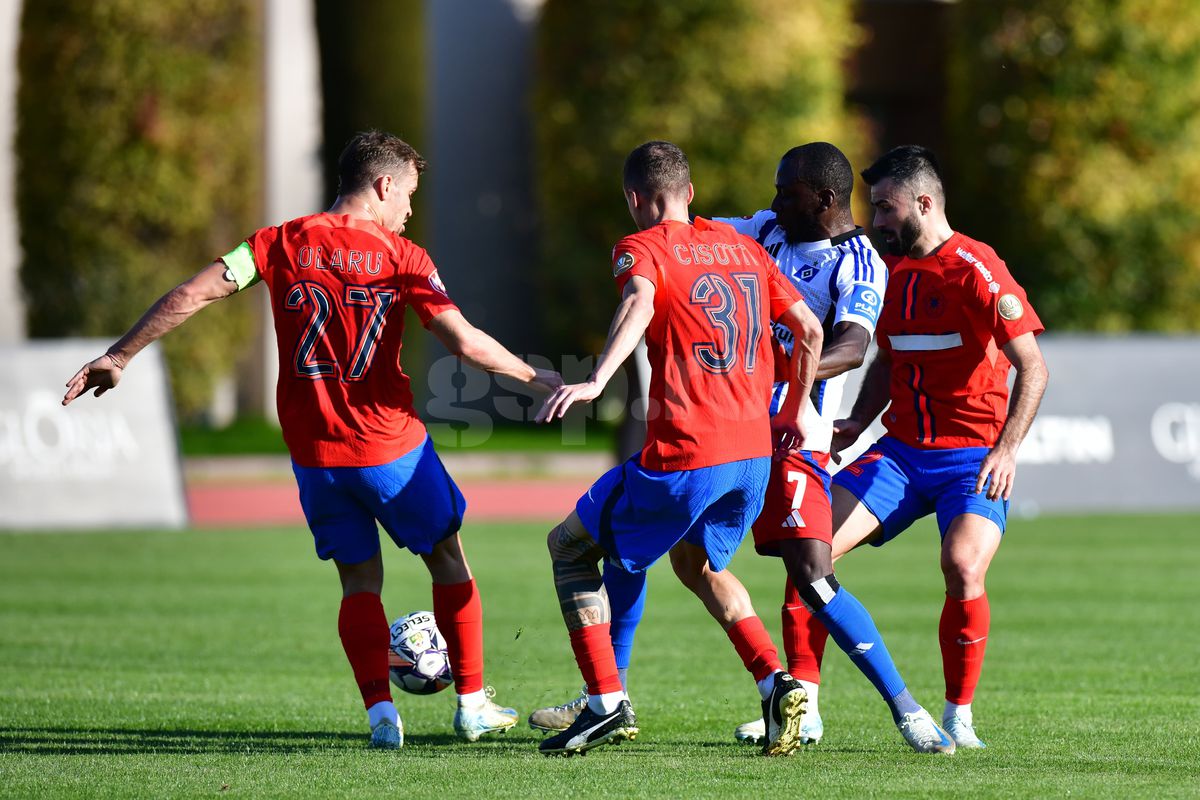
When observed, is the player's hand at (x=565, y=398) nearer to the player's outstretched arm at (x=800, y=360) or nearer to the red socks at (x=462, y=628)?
the player's outstretched arm at (x=800, y=360)

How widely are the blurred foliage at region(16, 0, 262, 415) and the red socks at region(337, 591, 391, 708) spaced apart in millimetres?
20505

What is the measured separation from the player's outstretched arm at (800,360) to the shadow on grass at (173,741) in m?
1.93

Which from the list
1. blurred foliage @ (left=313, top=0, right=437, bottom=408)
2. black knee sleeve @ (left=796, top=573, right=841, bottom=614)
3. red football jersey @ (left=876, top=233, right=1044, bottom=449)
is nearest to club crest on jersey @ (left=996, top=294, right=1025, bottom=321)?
red football jersey @ (left=876, top=233, right=1044, bottom=449)

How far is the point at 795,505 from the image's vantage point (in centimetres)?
665

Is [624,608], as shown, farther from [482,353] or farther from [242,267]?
[242,267]

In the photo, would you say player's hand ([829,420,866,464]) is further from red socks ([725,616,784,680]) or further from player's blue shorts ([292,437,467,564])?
player's blue shorts ([292,437,467,564])

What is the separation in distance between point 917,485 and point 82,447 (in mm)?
11508

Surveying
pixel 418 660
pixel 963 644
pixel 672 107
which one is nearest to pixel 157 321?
pixel 418 660

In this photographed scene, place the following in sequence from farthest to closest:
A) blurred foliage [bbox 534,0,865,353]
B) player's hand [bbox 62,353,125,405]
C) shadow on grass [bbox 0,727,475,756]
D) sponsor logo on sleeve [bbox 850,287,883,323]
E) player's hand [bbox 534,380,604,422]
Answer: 1. blurred foliage [bbox 534,0,865,353]
2. sponsor logo on sleeve [bbox 850,287,883,323]
3. shadow on grass [bbox 0,727,475,756]
4. player's hand [bbox 62,353,125,405]
5. player's hand [bbox 534,380,604,422]

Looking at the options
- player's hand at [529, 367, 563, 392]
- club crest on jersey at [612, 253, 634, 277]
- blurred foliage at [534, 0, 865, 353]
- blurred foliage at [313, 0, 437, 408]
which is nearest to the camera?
club crest on jersey at [612, 253, 634, 277]

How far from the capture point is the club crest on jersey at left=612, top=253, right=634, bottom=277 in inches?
243

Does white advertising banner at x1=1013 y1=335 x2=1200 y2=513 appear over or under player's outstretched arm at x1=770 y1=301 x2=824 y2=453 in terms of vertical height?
under

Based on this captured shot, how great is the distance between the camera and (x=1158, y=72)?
2895 centimetres

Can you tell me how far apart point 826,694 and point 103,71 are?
70.5 ft
